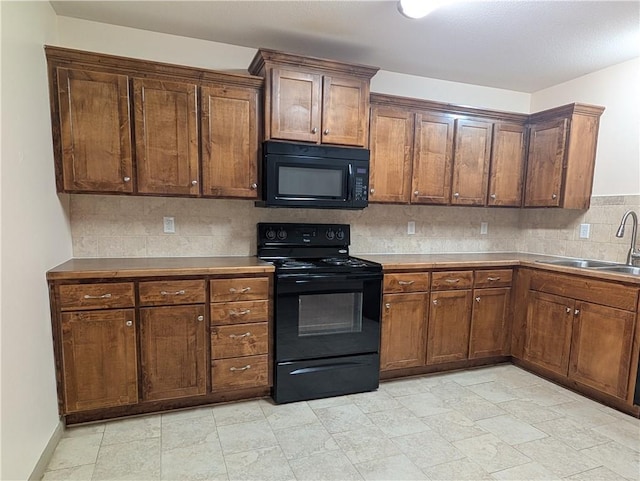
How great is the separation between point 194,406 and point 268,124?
6.48 ft

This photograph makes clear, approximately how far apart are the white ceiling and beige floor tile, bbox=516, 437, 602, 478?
2.57m

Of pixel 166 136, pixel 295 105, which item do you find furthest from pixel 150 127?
pixel 295 105

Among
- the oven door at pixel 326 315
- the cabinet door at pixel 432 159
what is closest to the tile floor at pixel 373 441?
the oven door at pixel 326 315

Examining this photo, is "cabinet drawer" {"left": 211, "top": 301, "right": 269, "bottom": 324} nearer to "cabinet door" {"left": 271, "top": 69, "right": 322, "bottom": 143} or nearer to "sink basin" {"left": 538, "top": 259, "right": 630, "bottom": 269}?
"cabinet door" {"left": 271, "top": 69, "right": 322, "bottom": 143}

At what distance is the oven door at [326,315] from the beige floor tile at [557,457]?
1107 millimetres

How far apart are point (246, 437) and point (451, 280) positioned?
1896 mm

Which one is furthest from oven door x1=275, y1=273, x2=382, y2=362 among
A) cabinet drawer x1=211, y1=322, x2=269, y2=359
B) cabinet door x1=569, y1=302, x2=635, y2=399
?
cabinet door x1=569, y1=302, x2=635, y2=399

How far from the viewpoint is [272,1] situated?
86.5 inches

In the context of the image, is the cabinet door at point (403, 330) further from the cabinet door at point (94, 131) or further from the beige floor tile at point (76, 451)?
the cabinet door at point (94, 131)

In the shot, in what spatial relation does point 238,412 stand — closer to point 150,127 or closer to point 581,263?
point 150,127

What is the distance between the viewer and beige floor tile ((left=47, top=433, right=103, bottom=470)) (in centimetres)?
191

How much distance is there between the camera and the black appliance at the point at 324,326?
8.29 feet

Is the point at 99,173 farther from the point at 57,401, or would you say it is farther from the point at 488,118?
the point at 488,118

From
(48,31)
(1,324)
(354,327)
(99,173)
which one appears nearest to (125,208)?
(99,173)
